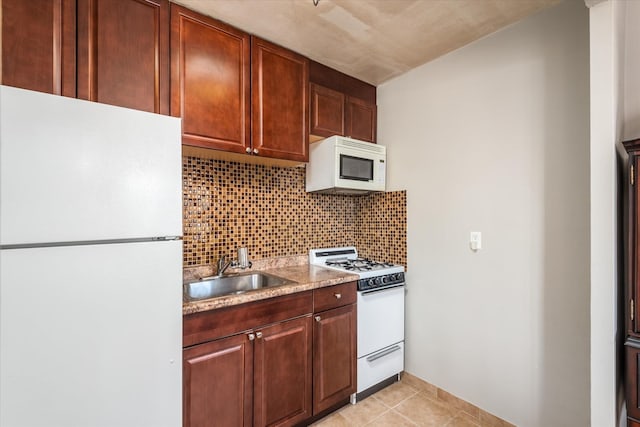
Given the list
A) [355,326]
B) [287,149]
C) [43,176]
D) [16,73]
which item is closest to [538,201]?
[355,326]

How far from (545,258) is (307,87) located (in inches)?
74.3

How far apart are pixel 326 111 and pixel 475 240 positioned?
57.6 inches

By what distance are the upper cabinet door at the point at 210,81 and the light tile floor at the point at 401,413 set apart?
74.6 inches

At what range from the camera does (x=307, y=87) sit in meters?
2.21

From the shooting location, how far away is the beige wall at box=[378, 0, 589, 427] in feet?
5.41

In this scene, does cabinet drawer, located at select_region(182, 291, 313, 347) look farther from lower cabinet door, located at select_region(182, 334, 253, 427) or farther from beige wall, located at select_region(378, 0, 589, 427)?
beige wall, located at select_region(378, 0, 589, 427)

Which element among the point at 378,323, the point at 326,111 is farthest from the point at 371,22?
the point at 378,323

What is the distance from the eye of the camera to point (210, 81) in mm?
1779

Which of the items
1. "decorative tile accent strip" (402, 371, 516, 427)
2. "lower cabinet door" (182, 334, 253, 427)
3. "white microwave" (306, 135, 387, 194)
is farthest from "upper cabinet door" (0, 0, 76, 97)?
"decorative tile accent strip" (402, 371, 516, 427)

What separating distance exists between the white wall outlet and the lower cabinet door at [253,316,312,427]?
47.8 inches

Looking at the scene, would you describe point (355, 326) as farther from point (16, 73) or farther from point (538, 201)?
point (16, 73)

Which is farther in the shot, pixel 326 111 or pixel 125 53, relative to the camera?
pixel 326 111

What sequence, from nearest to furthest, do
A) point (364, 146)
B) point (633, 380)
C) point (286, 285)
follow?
point (633, 380)
point (286, 285)
point (364, 146)

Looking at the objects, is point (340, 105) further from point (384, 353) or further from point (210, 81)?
point (384, 353)
